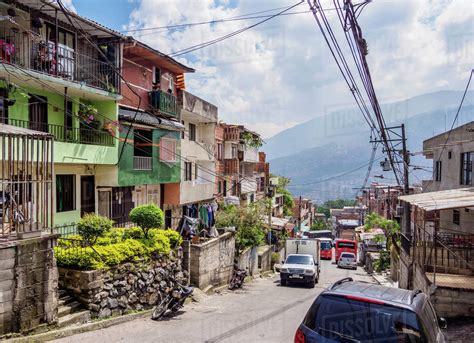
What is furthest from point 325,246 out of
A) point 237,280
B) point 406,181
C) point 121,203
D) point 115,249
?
point 115,249

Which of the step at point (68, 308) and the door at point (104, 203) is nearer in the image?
the step at point (68, 308)

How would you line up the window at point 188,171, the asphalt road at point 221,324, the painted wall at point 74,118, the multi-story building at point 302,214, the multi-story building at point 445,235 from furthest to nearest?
the multi-story building at point 302,214 < the window at point 188,171 < the painted wall at point 74,118 < the multi-story building at point 445,235 < the asphalt road at point 221,324

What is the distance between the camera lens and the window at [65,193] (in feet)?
49.0

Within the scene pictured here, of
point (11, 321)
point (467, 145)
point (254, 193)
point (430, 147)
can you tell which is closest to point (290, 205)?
point (254, 193)

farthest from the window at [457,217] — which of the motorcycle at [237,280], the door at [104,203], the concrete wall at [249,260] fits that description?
the door at [104,203]

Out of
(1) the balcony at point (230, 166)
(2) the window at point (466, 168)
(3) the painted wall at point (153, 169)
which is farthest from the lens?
(1) the balcony at point (230, 166)

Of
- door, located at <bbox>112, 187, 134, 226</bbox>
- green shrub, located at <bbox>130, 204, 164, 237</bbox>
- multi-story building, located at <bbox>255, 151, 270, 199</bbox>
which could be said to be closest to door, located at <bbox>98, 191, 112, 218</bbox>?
door, located at <bbox>112, 187, 134, 226</bbox>

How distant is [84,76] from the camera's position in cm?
1552

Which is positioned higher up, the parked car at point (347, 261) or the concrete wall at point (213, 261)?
the concrete wall at point (213, 261)

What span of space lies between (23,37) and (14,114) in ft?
8.89

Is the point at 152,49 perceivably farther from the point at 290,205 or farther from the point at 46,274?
the point at 290,205

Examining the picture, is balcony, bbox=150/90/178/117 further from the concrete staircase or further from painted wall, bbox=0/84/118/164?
the concrete staircase

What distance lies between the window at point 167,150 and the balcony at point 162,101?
5.35 ft

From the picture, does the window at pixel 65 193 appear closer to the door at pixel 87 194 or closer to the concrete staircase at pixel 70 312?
the door at pixel 87 194
